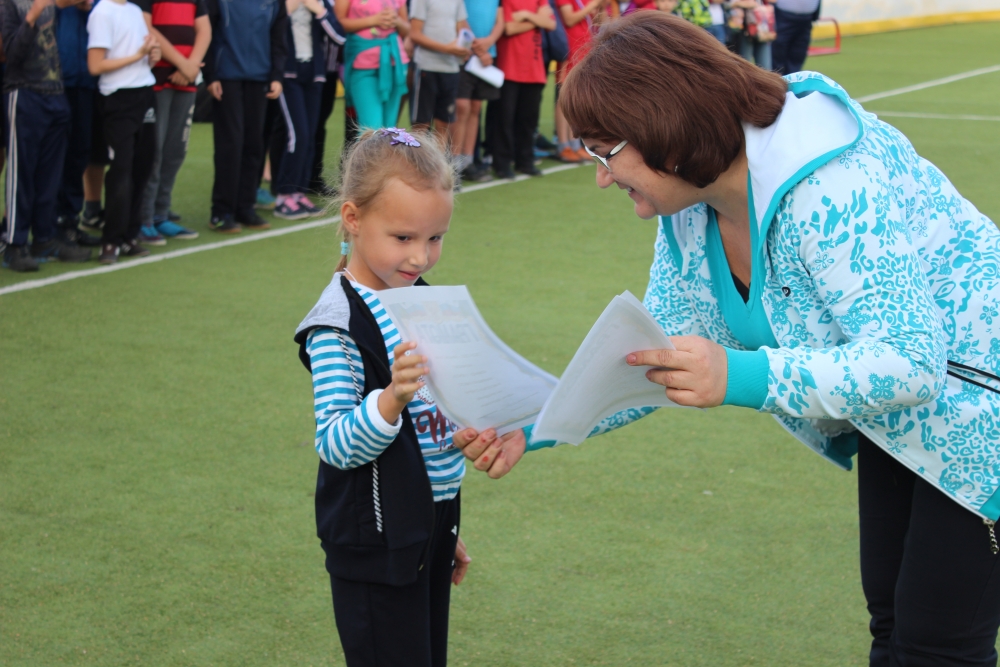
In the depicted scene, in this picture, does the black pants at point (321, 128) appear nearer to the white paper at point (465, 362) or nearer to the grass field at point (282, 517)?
the grass field at point (282, 517)

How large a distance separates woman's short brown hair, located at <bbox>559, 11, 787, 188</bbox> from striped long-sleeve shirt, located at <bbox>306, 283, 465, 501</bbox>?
22.0 inches

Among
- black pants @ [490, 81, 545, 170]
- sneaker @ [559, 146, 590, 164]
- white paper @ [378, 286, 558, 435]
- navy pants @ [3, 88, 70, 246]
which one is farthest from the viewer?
sneaker @ [559, 146, 590, 164]

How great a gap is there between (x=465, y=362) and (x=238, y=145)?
19.6 ft

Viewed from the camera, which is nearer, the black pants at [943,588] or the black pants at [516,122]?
the black pants at [943,588]

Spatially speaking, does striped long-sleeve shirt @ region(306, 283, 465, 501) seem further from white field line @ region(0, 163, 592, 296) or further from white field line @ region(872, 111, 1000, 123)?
white field line @ region(872, 111, 1000, 123)

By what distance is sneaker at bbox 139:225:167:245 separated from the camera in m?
7.25

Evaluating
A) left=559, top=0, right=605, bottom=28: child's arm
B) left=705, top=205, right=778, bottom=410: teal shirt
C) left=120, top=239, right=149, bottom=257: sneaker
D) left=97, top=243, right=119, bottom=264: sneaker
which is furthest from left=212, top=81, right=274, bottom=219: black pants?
left=705, top=205, right=778, bottom=410: teal shirt

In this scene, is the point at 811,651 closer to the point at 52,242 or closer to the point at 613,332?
the point at 613,332

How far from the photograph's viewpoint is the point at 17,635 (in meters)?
3.05

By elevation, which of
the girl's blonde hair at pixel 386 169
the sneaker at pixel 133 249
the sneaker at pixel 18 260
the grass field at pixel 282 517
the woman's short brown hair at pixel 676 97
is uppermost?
the woman's short brown hair at pixel 676 97

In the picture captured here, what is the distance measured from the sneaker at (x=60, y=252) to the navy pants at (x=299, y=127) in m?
1.70

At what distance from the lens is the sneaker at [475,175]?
980 cm

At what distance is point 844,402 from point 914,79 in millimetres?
16574

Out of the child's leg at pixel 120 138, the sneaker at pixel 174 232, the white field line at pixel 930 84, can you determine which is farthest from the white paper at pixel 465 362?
the white field line at pixel 930 84
